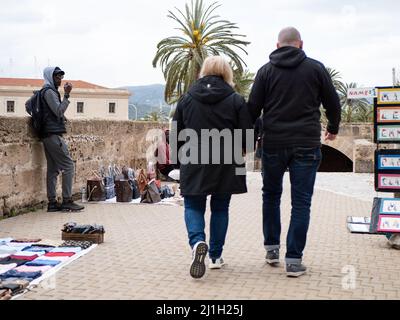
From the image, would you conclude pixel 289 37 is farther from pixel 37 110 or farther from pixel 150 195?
pixel 150 195

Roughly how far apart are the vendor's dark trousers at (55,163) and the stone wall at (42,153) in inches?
8.9

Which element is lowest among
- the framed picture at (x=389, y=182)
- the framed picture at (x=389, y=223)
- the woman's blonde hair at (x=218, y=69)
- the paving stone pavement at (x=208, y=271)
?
the paving stone pavement at (x=208, y=271)

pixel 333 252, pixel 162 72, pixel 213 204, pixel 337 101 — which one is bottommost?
pixel 333 252

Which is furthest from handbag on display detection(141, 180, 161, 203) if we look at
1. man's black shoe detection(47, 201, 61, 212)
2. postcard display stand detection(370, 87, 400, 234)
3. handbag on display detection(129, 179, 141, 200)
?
postcard display stand detection(370, 87, 400, 234)

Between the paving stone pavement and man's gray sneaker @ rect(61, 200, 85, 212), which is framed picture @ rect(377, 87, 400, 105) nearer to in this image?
the paving stone pavement

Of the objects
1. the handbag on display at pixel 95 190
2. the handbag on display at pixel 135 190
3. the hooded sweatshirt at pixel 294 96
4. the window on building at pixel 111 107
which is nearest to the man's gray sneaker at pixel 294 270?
the hooded sweatshirt at pixel 294 96

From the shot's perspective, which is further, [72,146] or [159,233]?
[72,146]

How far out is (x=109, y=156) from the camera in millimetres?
11430

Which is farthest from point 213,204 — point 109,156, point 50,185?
point 109,156

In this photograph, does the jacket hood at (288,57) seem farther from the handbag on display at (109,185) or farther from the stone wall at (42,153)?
the handbag on display at (109,185)

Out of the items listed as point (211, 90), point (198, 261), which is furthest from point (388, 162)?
point (198, 261)

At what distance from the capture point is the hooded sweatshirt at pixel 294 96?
4.70 meters
